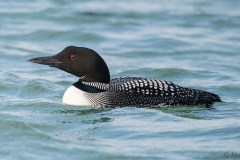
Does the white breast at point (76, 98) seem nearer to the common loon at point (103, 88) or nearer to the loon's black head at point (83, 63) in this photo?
the common loon at point (103, 88)

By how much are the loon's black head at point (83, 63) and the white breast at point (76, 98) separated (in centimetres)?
19

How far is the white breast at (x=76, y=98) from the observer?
27.7 ft

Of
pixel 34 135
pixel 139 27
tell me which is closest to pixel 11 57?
pixel 139 27

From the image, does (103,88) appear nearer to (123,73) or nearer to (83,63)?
(83,63)

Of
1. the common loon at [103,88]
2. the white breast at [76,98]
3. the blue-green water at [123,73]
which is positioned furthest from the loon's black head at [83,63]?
the blue-green water at [123,73]

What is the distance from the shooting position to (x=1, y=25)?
1432 cm

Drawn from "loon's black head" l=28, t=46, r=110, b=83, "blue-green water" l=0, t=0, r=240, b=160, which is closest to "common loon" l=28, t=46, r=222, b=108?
"loon's black head" l=28, t=46, r=110, b=83

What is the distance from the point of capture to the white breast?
844 cm

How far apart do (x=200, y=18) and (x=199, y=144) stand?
8970mm

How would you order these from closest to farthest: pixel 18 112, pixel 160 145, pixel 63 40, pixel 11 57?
pixel 160 145 < pixel 18 112 < pixel 11 57 < pixel 63 40

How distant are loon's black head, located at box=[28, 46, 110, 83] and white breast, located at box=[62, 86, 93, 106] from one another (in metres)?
0.19

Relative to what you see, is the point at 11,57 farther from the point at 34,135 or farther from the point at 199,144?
the point at 199,144

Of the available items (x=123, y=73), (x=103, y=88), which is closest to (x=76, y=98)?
(x=103, y=88)

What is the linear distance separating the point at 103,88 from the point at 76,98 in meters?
0.32
